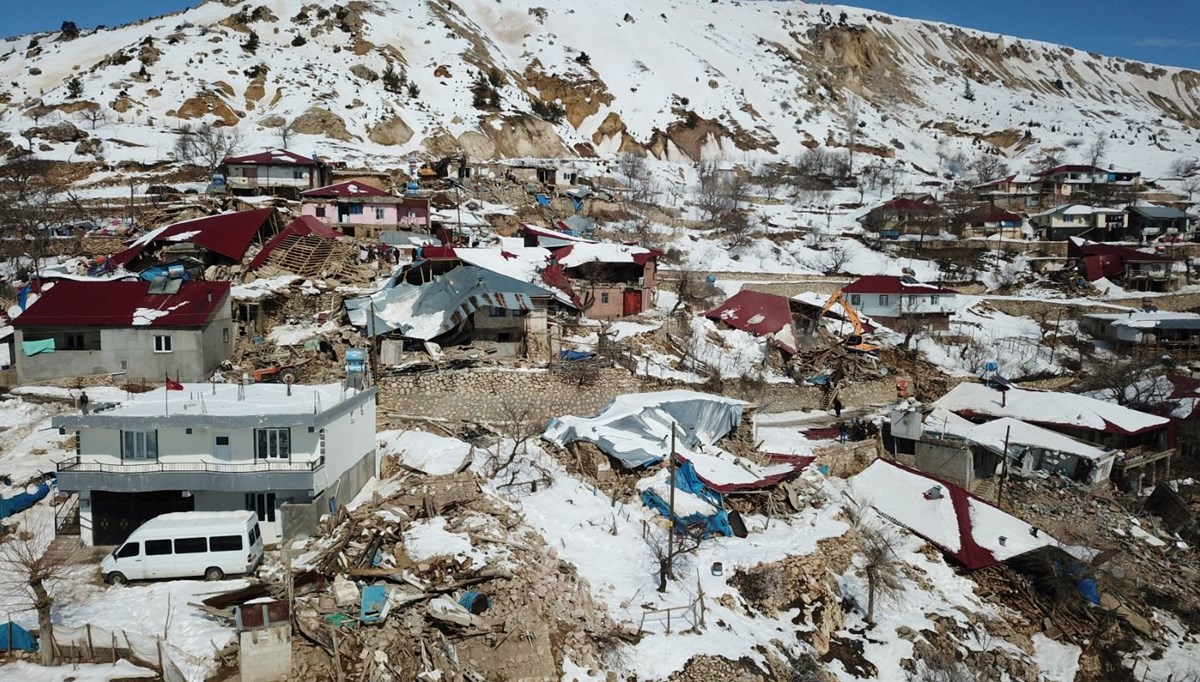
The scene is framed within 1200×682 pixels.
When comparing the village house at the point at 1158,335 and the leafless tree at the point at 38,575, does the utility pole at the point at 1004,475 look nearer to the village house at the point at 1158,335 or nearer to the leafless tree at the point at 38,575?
the village house at the point at 1158,335

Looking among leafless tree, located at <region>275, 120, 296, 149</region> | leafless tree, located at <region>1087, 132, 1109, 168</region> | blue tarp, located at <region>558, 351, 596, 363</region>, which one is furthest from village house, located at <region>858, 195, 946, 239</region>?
leafless tree, located at <region>275, 120, 296, 149</region>

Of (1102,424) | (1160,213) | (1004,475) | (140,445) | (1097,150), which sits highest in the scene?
(1097,150)

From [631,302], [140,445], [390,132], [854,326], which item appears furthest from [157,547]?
[390,132]

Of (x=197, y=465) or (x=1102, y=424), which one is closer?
(x=197, y=465)

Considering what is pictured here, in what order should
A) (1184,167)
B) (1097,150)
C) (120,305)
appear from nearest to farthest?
(120,305) < (1184,167) < (1097,150)

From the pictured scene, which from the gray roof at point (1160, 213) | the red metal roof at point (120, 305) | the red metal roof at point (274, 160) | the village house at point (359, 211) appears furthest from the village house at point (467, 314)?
the gray roof at point (1160, 213)

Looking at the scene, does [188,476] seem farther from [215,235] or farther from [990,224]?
[990,224]
